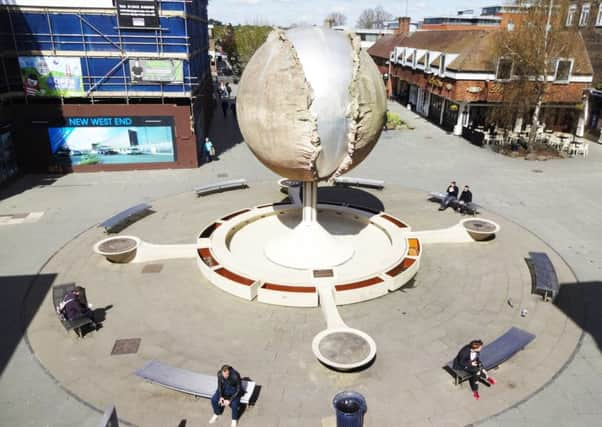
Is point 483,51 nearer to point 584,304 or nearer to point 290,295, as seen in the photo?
point 584,304

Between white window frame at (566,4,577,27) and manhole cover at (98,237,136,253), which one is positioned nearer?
manhole cover at (98,237,136,253)

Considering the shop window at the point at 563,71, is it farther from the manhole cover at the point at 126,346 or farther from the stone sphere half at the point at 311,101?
the manhole cover at the point at 126,346

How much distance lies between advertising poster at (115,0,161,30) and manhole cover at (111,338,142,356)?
55.1ft

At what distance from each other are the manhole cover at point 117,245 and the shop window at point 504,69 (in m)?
25.3

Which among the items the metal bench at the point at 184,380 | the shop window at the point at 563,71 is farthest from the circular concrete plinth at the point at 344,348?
the shop window at the point at 563,71

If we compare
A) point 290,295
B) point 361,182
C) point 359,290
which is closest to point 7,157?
point 361,182

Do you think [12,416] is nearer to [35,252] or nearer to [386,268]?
[35,252]

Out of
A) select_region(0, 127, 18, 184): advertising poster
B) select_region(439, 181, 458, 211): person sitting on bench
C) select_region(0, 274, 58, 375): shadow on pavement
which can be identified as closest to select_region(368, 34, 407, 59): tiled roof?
select_region(439, 181, 458, 211): person sitting on bench

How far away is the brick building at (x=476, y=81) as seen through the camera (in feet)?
97.8

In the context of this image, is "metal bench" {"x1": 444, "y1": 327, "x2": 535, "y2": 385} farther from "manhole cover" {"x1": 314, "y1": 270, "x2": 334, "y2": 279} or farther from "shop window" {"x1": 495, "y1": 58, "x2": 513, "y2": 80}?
"shop window" {"x1": 495, "y1": 58, "x2": 513, "y2": 80}

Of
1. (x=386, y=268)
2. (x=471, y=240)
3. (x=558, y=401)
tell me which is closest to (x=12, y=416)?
(x=386, y=268)

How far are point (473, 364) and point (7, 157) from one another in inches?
887

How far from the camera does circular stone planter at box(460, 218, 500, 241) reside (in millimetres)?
15279

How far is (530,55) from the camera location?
2602 centimetres
